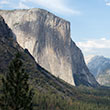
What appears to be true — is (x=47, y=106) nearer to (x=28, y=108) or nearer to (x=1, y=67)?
(x=1, y=67)

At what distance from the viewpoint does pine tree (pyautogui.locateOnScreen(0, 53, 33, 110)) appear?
32094 mm

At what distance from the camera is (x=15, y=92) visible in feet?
107

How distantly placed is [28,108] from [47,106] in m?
108

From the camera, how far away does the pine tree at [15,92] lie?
32.1m

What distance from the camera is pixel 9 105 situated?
32.1 m

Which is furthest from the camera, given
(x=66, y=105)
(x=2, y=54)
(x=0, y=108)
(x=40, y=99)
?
(x=2, y=54)

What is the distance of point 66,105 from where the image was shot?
148 metres

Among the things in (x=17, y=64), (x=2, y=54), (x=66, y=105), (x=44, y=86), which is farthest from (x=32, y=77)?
(x=17, y=64)

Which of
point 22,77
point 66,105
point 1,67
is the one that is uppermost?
point 22,77

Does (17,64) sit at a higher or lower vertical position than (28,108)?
higher

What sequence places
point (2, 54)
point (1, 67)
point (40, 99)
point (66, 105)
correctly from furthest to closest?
point (2, 54)
point (1, 67)
point (66, 105)
point (40, 99)

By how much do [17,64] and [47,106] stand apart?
354 ft

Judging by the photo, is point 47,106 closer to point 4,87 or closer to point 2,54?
point 2,54

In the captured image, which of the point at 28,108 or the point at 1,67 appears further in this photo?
the point at 1,67
